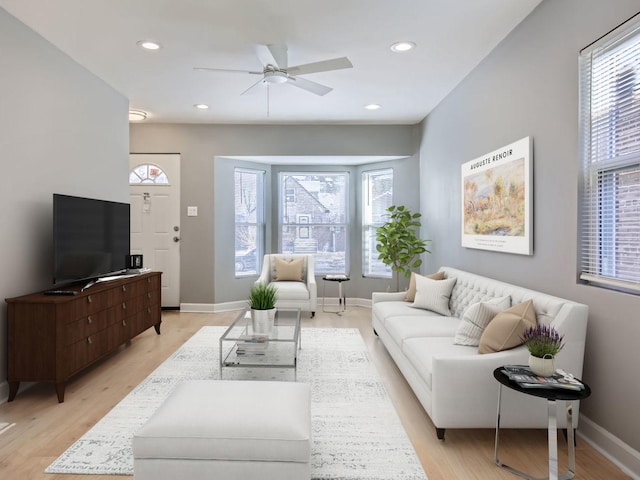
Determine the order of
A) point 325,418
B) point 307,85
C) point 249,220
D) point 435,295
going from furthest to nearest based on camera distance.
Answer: point 249,220
point 435,295
point 307,85
point 325,418

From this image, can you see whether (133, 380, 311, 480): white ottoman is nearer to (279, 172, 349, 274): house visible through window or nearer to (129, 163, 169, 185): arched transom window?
(129, 163, 169, 185): arched transom window

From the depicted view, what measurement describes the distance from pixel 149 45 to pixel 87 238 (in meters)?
1.68

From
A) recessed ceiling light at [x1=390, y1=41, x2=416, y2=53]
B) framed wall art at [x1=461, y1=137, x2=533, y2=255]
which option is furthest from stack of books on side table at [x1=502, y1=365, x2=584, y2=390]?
recessed ceiling light at [x1=390, y1=41, x2=416, y2=53]

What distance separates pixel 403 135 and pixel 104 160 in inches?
154

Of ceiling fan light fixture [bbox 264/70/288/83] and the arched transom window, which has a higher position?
ceiling fan light fixture [bbox 264/70/288/83]

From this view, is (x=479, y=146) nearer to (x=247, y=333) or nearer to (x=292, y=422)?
(x=247, y=333)

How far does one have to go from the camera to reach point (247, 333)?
11.4 ft

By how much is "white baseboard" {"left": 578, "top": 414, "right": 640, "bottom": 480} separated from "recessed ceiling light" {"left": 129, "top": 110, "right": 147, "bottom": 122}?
5.53 m

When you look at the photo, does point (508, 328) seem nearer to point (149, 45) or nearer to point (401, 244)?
point (401, 244)

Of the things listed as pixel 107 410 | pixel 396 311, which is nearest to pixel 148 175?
pixel 107 410

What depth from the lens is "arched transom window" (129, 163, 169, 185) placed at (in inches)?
240

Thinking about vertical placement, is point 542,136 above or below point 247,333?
above

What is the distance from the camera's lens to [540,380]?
6.33 feet

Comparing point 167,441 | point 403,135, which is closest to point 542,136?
point 167,441
